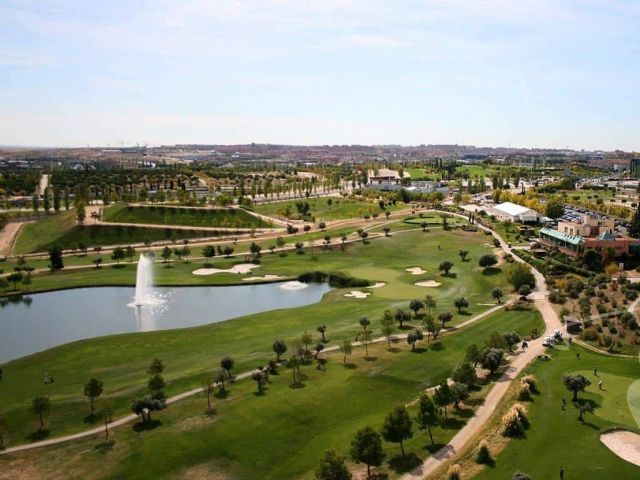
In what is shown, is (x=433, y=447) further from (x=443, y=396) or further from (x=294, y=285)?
(x=294, y=285)

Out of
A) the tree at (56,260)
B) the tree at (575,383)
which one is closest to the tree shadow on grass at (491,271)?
the tree at (575,383)

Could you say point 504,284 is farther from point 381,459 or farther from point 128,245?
point 128,245

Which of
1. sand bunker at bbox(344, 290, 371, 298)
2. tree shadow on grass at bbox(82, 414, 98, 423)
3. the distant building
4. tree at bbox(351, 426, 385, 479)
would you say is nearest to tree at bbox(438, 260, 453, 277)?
sand bunker at bbox(344, 290, 371, 298)

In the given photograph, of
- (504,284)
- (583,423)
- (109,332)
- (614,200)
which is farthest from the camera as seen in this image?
(614,200)

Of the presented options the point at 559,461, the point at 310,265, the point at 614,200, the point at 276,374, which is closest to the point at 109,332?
the point at 276,374

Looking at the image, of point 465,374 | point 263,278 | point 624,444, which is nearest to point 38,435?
point 465,374
